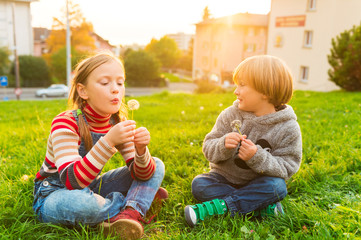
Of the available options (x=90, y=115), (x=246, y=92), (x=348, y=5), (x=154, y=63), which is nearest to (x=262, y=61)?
(x=246, y=92)

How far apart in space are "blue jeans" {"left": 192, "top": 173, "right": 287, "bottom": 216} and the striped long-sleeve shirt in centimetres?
47

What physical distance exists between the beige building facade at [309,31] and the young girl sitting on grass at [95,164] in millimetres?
19431

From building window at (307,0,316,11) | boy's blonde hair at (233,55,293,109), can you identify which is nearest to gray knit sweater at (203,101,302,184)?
boy's blonde hair at (233,55,293,109)

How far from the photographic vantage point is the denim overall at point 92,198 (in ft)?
6.03

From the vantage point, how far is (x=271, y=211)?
215cm

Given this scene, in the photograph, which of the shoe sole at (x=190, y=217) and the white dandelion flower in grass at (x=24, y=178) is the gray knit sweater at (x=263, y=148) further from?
the white dandelion flower in grass at (x=24, y=178)

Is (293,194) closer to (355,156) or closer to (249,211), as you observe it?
(249,211)

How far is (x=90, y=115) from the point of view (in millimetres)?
2094

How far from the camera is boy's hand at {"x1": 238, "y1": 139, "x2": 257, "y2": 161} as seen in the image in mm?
2018

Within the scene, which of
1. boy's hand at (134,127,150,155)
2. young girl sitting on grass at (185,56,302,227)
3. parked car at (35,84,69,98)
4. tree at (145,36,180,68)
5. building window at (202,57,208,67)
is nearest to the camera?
boy's hand at (134,127,150,155)

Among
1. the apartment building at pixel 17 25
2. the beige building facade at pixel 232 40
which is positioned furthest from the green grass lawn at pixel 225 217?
the beige building facade at pixel 232 40

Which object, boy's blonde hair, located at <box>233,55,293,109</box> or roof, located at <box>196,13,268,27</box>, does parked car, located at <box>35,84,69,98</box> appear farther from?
boy's blonde hair, located at <box>233,55,293,109</box>

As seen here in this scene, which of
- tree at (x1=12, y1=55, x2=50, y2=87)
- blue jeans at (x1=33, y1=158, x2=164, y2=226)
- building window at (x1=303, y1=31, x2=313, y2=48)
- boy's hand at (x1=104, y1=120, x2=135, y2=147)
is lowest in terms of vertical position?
tree at (x1=12, y1=55, x2=50, y2=87)

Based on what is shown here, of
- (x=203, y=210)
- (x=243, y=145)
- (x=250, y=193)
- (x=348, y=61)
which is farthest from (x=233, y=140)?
(x=348, y=61)
